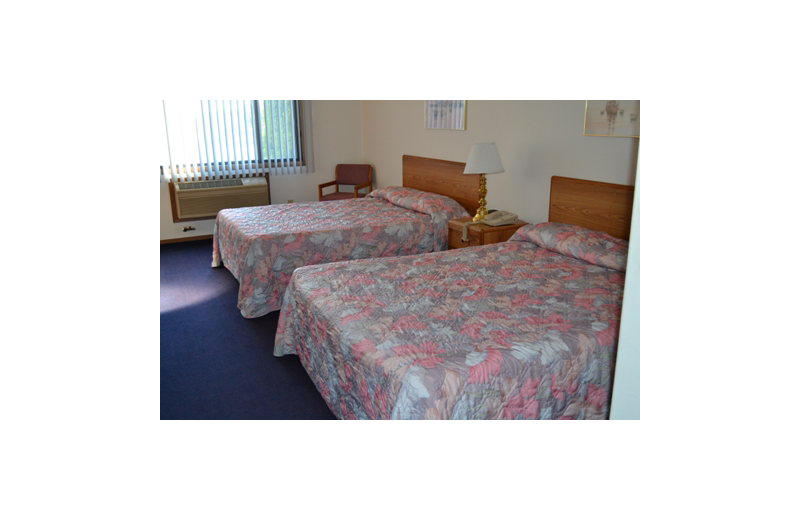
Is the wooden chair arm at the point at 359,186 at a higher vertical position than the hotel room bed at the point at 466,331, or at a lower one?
higher

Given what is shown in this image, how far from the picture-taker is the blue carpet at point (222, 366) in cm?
238

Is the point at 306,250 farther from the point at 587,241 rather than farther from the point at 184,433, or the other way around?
the point at 184,433

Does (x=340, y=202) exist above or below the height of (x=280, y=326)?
above

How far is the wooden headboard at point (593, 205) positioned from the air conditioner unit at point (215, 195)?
3.43 meters

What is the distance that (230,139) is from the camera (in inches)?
217

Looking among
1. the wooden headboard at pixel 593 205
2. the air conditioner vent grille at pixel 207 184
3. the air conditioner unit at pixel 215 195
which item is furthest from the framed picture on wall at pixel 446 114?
the air conditioner vent grille at pixel 207 184

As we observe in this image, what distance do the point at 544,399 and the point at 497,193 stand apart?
8.01 ft

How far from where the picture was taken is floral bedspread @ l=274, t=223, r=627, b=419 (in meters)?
1.72

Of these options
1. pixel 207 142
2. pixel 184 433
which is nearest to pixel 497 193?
pixel 207 142

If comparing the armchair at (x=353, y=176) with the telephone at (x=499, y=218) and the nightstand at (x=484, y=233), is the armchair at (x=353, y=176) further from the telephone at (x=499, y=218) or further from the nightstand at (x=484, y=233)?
the telephone at (x=499, y=218)

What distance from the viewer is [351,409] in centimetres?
204

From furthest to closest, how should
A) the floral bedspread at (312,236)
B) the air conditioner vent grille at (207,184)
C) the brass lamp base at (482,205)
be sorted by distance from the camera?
the air conditioner vent grille at (207,184) < the brass lamp base at (482,205) < the floral bedspread at (312,236)

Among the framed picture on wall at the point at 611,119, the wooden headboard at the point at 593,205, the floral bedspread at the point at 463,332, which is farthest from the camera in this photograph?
the wooden headboard at the point at 593,205

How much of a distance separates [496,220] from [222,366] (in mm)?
2006
